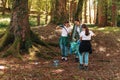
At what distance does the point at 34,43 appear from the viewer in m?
16.4

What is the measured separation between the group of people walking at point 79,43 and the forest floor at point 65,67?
0.39m

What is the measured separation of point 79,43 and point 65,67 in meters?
1.15

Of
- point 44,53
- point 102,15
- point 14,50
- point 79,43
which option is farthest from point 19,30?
point 102,15

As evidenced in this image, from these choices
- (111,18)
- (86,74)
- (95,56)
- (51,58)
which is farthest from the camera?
(111,18)

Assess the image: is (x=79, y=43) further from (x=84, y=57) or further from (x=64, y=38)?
(x=64, y=38)

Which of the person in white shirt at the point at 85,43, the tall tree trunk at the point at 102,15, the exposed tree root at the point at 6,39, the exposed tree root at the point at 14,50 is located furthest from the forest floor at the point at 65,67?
the tall tree trunk at the point at 102,15

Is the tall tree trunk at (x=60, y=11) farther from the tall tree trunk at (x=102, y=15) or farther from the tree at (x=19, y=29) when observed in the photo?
the tall tree trunk at (x=102, y=15)

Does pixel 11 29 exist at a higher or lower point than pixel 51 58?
higher

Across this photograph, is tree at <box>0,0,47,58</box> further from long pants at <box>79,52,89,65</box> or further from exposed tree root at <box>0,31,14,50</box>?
long pants at <box>79,52,89,65</box>

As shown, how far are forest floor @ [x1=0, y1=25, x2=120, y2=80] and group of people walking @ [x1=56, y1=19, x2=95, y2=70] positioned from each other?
1.28ft

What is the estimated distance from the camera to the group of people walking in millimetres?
13156

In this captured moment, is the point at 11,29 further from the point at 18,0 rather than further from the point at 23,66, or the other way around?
the point at 23,66

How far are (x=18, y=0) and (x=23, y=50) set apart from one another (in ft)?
7.77

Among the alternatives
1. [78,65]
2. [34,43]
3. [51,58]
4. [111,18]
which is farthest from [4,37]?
[111,18]
